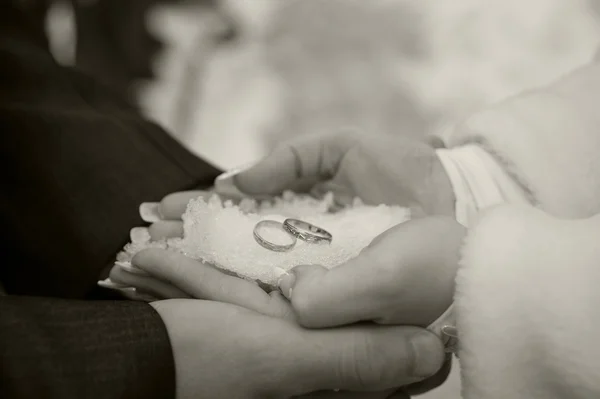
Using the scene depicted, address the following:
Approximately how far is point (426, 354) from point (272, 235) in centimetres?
17

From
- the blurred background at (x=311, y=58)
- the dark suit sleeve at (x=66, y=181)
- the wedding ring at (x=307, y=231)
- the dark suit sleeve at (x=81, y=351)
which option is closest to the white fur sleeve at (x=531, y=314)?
the wedding ring at (x=307, y=231)

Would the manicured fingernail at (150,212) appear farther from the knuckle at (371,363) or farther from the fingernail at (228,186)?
the knuckle at (371,363)

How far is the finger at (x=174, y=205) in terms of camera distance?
57 cm

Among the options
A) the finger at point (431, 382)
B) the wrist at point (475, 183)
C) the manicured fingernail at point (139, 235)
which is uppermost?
the wrist at point (475, 183)

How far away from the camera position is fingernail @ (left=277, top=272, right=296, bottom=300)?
44cm

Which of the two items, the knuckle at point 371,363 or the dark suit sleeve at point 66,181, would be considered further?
the dark suit sleeve at point 66,181

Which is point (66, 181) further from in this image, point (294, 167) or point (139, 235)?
point (294, 167)

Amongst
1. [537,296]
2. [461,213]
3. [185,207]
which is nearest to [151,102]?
[185,207]

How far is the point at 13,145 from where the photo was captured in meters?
0.64

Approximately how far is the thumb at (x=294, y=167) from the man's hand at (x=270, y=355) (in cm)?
20

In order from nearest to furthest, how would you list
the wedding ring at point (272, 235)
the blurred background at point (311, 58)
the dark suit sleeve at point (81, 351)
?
the dark suit sleeve at point (81, 351), the wedding ring at point (272, 235), the blurred background at point (311, 58)

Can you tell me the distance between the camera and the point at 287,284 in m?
0.44

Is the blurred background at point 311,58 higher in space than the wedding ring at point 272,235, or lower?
higher

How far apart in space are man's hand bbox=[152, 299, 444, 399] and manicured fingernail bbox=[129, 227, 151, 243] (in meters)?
0.15
